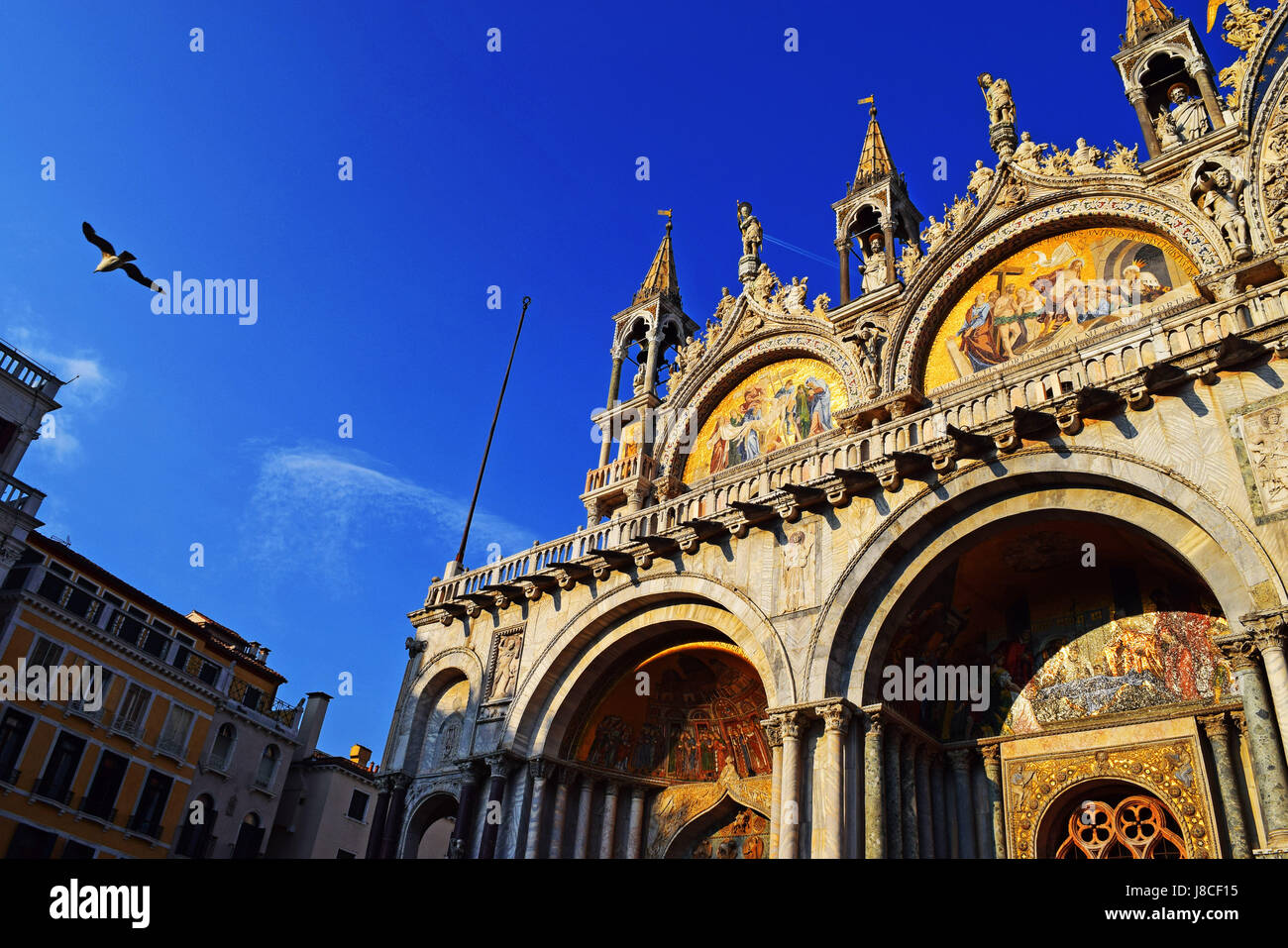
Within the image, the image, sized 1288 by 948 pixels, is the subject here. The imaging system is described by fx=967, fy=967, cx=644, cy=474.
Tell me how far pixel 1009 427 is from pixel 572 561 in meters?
7.45

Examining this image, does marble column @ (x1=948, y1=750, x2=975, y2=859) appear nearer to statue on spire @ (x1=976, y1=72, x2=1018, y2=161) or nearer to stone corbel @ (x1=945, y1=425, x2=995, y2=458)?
stone corbel @ (x1=945, y1=425, x2=995, y2=458)

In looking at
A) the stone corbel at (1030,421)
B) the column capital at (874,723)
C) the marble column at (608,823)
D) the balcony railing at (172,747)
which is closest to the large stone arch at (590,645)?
the marble column at (608,823)

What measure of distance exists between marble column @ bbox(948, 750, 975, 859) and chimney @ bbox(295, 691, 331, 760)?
2648cm

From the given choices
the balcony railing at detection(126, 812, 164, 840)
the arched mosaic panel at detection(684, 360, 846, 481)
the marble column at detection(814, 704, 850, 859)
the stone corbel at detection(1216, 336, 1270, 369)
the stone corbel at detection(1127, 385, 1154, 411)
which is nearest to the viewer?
the stone corbel at detection(1216, 336, 1270, 369)

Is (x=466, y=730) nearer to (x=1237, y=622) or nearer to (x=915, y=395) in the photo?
(x=915, y=395)

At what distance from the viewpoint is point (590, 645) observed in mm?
16109

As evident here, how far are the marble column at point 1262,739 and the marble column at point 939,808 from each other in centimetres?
413

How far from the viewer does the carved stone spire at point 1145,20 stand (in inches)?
679

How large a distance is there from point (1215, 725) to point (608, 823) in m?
8.99

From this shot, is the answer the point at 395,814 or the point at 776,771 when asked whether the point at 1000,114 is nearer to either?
the point at 776,771

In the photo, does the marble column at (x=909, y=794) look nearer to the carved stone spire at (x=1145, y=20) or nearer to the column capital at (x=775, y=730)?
the column capital at (x=775, y=730)

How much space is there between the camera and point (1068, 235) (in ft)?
53.2

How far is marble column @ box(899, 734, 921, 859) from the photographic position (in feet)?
37.9

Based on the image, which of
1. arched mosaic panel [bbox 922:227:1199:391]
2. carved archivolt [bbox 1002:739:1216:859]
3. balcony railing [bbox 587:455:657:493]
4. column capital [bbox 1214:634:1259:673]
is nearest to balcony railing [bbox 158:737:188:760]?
balcony railing [bbox 587:455:657:493]
